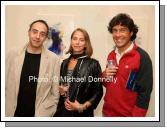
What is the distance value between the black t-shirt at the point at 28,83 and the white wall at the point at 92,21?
0.47ft

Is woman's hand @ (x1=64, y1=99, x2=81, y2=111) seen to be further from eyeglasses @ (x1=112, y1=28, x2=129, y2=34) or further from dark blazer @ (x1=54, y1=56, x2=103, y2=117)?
eyeglasses @ (x1=112, y1=28, x2=129, y2=34)

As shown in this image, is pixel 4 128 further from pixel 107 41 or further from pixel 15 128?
pixel 107 41

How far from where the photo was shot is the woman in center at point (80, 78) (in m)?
2.05

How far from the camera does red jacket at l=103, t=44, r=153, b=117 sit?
6.69 feet

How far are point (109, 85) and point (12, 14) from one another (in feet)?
2.82

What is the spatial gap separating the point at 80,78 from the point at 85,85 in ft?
0.20

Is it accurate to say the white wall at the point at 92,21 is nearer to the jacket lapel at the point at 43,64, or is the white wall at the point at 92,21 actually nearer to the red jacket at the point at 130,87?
the red jacket at the point at 130,87

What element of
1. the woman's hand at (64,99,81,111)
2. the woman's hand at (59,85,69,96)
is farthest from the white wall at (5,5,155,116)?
the woman's hand at (59,85,69,96)

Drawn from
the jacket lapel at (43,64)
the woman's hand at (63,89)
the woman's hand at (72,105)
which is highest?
the jacket lapel at (43,64)

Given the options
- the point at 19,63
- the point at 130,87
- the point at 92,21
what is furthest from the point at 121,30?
the point at 19,63

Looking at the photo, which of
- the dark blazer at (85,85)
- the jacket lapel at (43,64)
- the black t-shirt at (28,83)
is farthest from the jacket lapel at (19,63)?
the dark blazer at (85,85)

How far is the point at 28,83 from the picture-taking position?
6.79ft

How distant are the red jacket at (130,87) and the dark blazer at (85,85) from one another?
7cm

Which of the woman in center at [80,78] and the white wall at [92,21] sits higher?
the white wall at [92,21]
